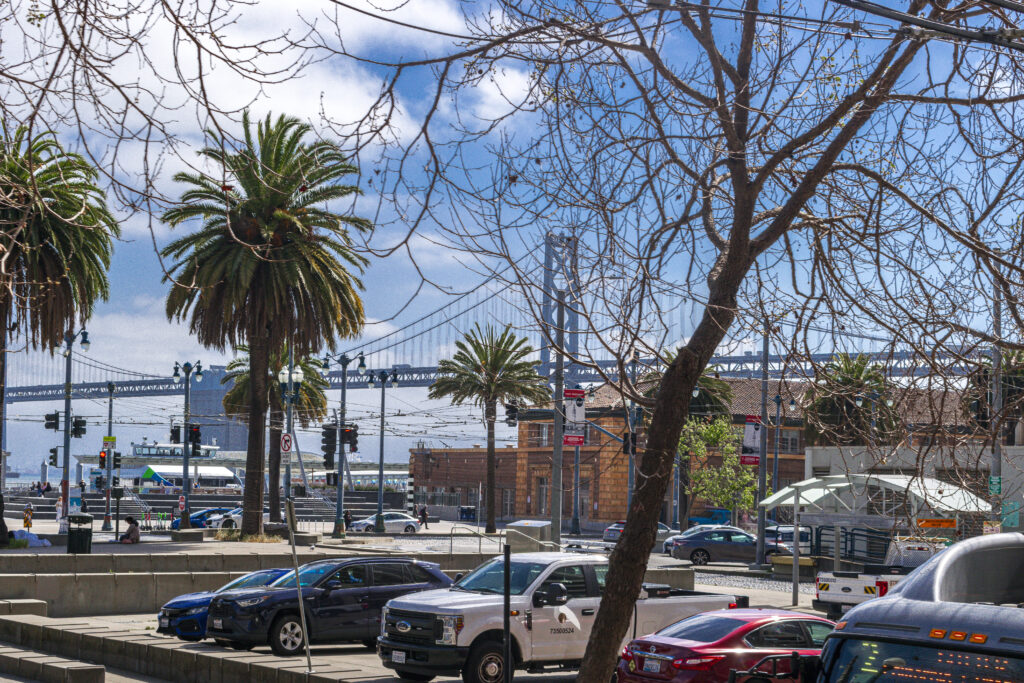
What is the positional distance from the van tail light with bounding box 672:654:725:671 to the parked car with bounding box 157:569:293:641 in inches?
320

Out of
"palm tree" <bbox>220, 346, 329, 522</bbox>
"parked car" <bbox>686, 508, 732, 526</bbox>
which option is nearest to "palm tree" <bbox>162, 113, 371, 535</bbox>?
"palm tree" <bbox>220, 346, 329, 522</bbox>

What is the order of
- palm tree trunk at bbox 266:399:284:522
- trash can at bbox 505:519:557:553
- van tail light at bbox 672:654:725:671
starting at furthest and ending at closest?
palm tree trunk at bbox 266:399:284:522
trash can at bbox 505:519:557:553
van tail light at bbox 672:654:725:671

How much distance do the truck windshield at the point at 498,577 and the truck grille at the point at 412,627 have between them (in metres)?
1.22

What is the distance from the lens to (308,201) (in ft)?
123

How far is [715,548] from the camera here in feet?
153

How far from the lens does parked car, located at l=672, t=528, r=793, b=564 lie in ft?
152

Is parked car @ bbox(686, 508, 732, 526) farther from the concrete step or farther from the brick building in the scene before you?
the concrete step

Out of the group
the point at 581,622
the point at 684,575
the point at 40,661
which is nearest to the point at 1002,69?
the point at 581,622

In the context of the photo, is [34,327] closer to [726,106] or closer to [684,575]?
[684,575]

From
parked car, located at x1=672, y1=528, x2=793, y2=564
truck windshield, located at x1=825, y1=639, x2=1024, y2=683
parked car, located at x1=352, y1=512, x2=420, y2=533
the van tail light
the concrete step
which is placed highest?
truck windshield, located at x1=825, y1=639, x2=1024, y2=683

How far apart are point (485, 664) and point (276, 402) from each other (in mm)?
45175

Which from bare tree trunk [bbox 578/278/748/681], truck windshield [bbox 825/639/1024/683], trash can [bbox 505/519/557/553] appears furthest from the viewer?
trash can [bbox 505/519/557/553]

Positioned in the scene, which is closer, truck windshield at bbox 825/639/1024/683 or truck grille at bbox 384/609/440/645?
truck windshield at bbox 825/639/1024/683

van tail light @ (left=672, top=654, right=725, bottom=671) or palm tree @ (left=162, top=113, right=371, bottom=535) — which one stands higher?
palm tree @ (left=162, top=113, right=371, bottom=535)
